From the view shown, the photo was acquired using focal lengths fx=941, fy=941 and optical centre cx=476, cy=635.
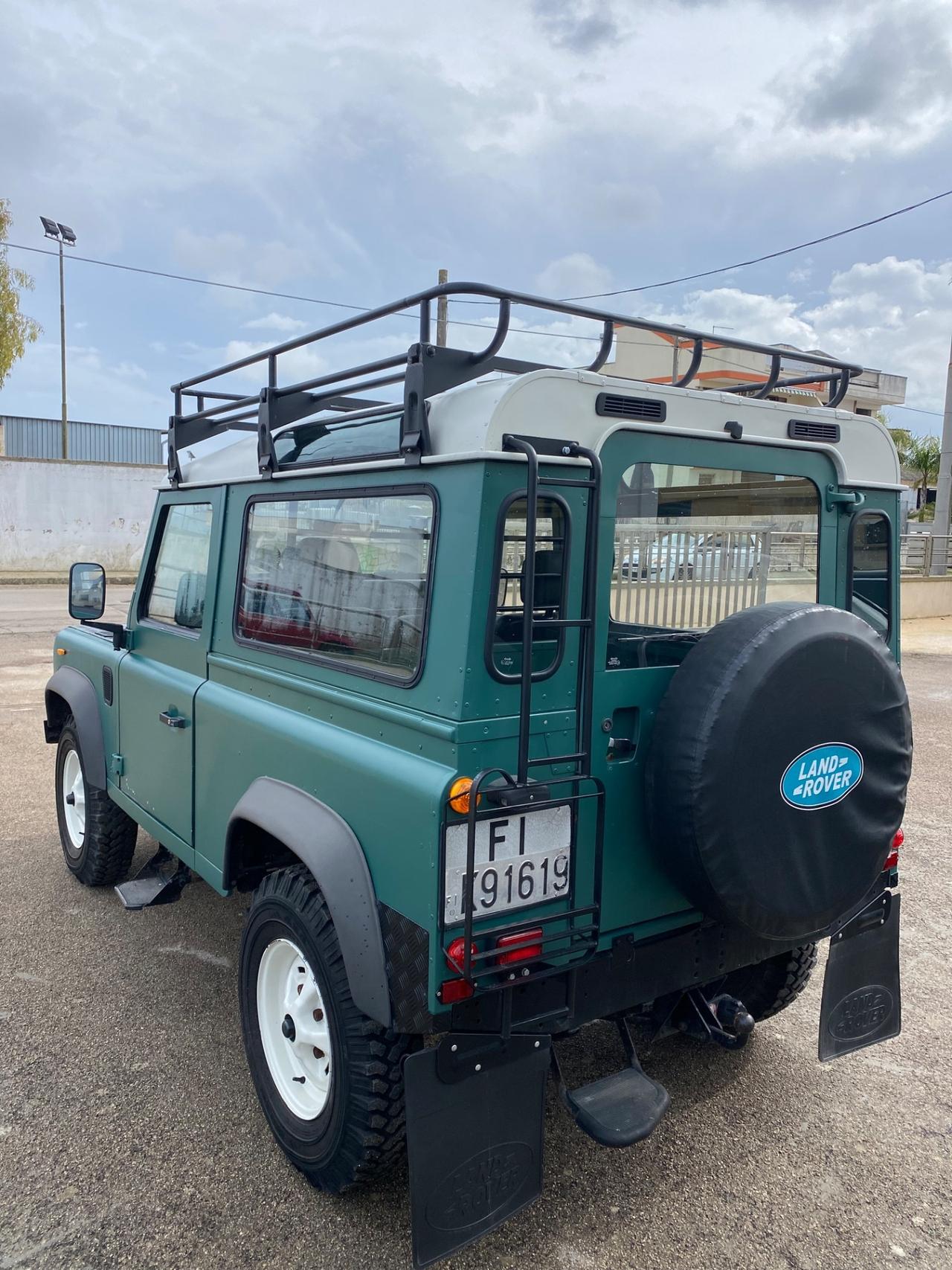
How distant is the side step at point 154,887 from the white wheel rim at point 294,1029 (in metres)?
0.97

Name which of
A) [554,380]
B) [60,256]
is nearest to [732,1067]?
[554,380]

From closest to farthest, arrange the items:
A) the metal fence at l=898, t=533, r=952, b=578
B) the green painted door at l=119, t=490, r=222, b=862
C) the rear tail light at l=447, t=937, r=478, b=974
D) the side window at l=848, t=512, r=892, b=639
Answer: the rear tail light at l=447, t=937, r=478, b=974 → the side window at l=848, t=512, r=892, b=639 → the green painted door at l=119, t=490, r=222, b=862 → the metal fence at l=898, t=533, r=952, b=578

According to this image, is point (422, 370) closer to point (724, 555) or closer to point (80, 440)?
point (724, 555)

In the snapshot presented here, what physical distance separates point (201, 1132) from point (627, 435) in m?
2.37

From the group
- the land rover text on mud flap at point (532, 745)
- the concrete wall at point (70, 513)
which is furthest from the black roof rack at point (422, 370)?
the concrete wall at point (70, 513)

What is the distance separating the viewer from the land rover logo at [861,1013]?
3.00 meters

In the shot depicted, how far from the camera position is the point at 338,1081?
243cm

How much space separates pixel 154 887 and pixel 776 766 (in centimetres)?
257

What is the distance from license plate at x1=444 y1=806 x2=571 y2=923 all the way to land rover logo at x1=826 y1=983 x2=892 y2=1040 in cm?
133

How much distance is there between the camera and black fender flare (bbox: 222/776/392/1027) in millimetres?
2281

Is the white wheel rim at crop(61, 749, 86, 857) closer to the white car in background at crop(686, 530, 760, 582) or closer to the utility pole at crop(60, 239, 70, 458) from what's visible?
the white car in background at crop(686, 530, 760, 582)

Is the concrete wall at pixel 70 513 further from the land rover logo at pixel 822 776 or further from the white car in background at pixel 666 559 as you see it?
the land rover logo at pixel 822 776

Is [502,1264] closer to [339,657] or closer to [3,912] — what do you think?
[339,657]

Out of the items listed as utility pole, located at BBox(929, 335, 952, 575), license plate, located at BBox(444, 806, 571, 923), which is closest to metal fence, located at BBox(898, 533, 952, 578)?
utility pole, located at BBox(929, 335, 952, 575)
